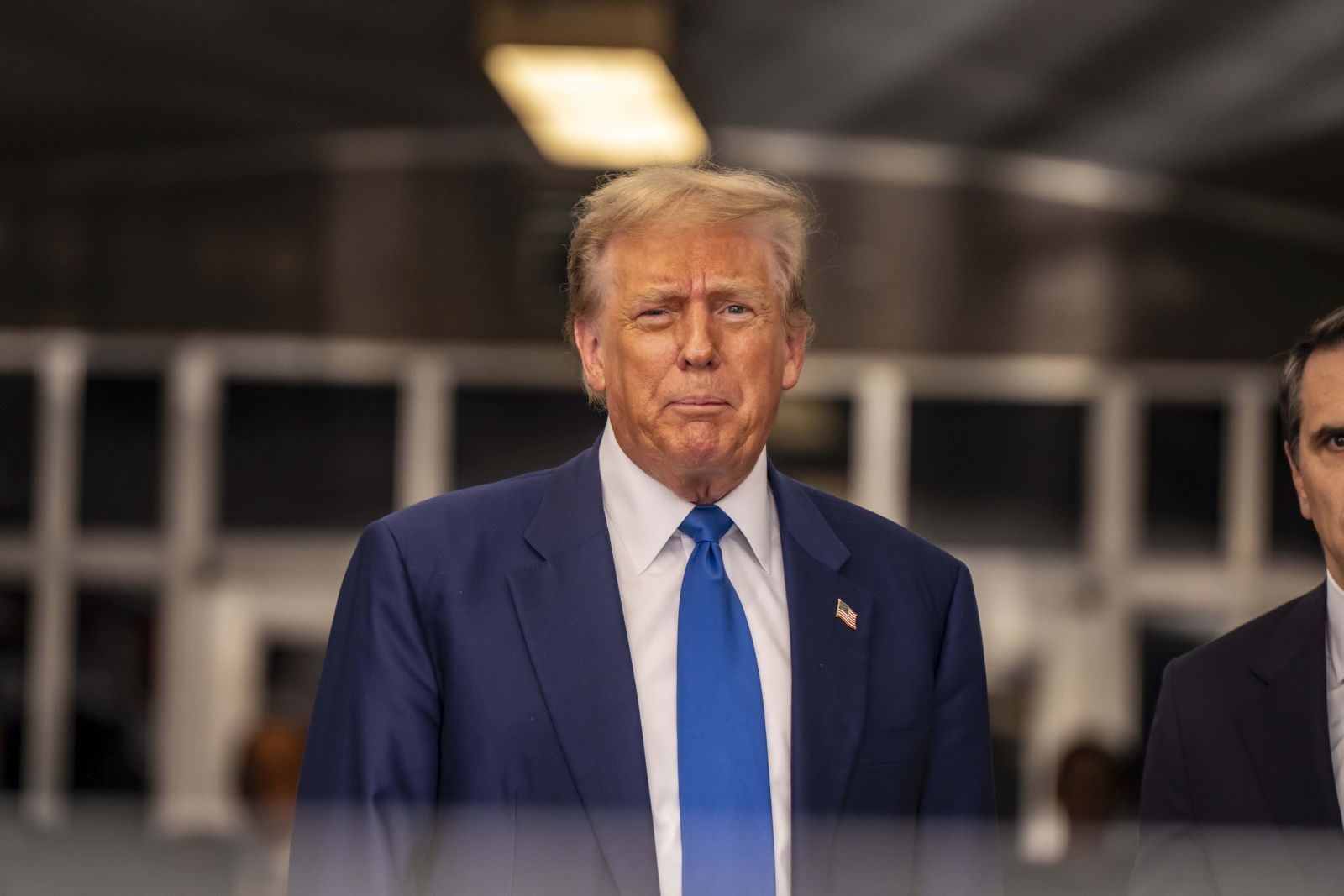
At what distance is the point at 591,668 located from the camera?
1378mm

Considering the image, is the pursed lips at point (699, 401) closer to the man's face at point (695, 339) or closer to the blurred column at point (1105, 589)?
the man's face at point (695, 339)

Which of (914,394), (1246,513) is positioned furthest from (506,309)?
(1246,513)

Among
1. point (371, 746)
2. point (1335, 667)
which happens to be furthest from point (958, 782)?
point (371, 746)

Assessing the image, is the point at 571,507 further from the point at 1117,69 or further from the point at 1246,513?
the point at 1246,513

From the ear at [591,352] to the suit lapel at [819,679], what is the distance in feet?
0.65

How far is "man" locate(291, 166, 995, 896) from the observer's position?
1.33 metres

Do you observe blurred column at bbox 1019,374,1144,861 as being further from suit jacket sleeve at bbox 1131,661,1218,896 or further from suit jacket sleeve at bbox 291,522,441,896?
suit jacket sleeve at bbox 291,522,441,896

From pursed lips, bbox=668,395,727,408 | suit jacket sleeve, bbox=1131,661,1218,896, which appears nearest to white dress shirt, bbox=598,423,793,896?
pursed lips, bbox=668,395,727,408

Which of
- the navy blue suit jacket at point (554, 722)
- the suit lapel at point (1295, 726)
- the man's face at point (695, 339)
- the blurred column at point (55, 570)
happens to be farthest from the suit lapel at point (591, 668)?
the blurred column at point (55, 570)

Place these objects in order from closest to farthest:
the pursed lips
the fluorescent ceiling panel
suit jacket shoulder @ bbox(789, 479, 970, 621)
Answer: the pursed lips, suit jacket shoulder @ bbox(789, 479, 970, 621), the fluorescent ceiling panel

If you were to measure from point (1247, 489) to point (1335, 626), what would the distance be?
3.97 meters

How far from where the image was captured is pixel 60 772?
5.49 m

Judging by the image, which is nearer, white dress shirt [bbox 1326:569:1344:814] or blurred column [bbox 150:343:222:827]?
white dress shirt [bbox 1326:569:1344:814]

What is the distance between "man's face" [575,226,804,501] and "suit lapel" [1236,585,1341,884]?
1.78 ft
